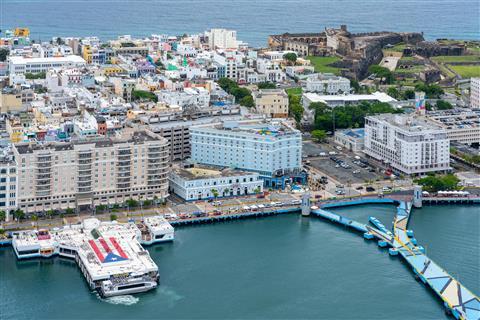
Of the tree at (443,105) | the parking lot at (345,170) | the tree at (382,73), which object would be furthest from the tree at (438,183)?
the tree at (382,73)

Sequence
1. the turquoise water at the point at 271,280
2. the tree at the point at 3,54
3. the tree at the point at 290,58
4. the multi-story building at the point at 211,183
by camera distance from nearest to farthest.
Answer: the turquoise water at the point at 271,280
the multi-story building at the point at 211,183
the tree at the point at 3,54
the tree at the point at 290,58

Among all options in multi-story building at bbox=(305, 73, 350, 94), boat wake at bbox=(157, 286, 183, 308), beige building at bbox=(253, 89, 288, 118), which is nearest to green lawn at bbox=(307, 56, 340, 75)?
multi-story building at bbox=(305, 73, 350, 94)

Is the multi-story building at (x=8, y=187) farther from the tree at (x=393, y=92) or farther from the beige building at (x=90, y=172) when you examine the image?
the tree at (x=393, y=92)

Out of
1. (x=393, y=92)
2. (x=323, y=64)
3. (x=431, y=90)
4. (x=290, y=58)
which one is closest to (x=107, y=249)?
(x=393, y=92)

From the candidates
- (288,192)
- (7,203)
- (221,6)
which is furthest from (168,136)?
(221,6)

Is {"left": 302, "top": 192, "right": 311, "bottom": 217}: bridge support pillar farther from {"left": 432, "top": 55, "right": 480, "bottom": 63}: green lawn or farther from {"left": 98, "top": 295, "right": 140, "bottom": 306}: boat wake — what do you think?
A: {"left": 432, "top": 55, "right": 480, "bottom": 63}: green lawn
